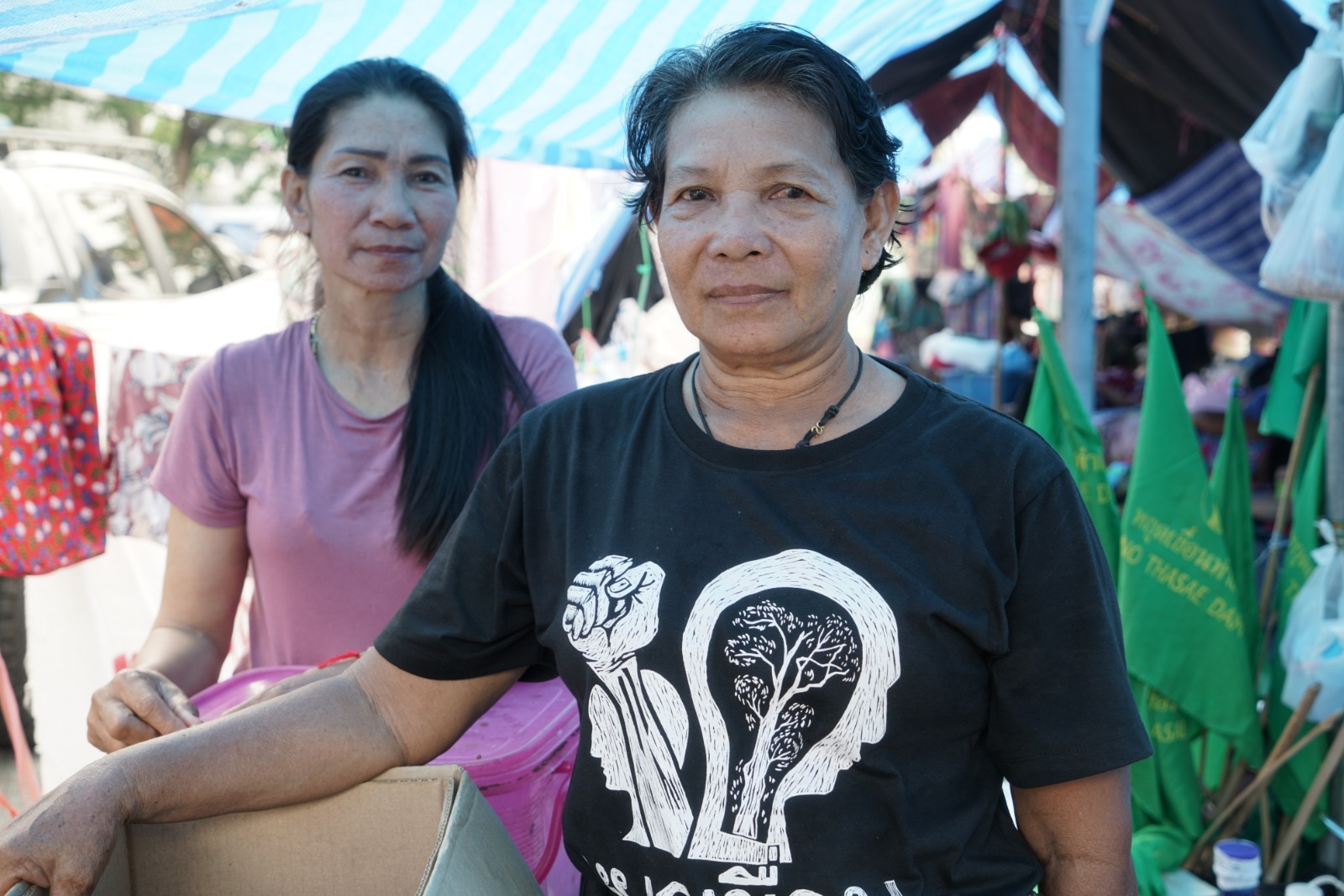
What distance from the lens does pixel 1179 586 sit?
10.00 ft

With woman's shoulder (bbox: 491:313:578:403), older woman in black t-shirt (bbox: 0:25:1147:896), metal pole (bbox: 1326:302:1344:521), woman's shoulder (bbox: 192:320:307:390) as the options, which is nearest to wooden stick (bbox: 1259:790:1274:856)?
metal pole (bbox: 1326:302:1344:521)

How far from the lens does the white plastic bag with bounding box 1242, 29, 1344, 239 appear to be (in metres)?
2.95

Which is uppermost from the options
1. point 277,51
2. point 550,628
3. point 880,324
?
point 277,51

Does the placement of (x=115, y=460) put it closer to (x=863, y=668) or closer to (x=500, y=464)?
(x=500, y=464)

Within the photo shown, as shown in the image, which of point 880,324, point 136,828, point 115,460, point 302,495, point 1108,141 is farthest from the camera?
point 880,324

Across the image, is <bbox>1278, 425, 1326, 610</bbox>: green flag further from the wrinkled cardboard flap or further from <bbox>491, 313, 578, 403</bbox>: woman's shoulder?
the wrinkled cardboard flap

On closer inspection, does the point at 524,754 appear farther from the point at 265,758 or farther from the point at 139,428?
the point at 139,428

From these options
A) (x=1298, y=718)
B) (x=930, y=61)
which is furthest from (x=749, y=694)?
(x=930, y=61)

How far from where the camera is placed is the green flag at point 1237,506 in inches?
130

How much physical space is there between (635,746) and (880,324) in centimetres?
1160

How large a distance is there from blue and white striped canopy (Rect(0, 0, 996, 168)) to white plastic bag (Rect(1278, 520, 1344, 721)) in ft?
5.95

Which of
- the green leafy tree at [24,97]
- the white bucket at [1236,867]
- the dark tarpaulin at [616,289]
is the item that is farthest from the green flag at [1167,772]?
the green leafy tree at [24,97]

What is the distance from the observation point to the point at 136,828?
1.34 m

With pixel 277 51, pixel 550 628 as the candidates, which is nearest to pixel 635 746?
pixel 550 628
